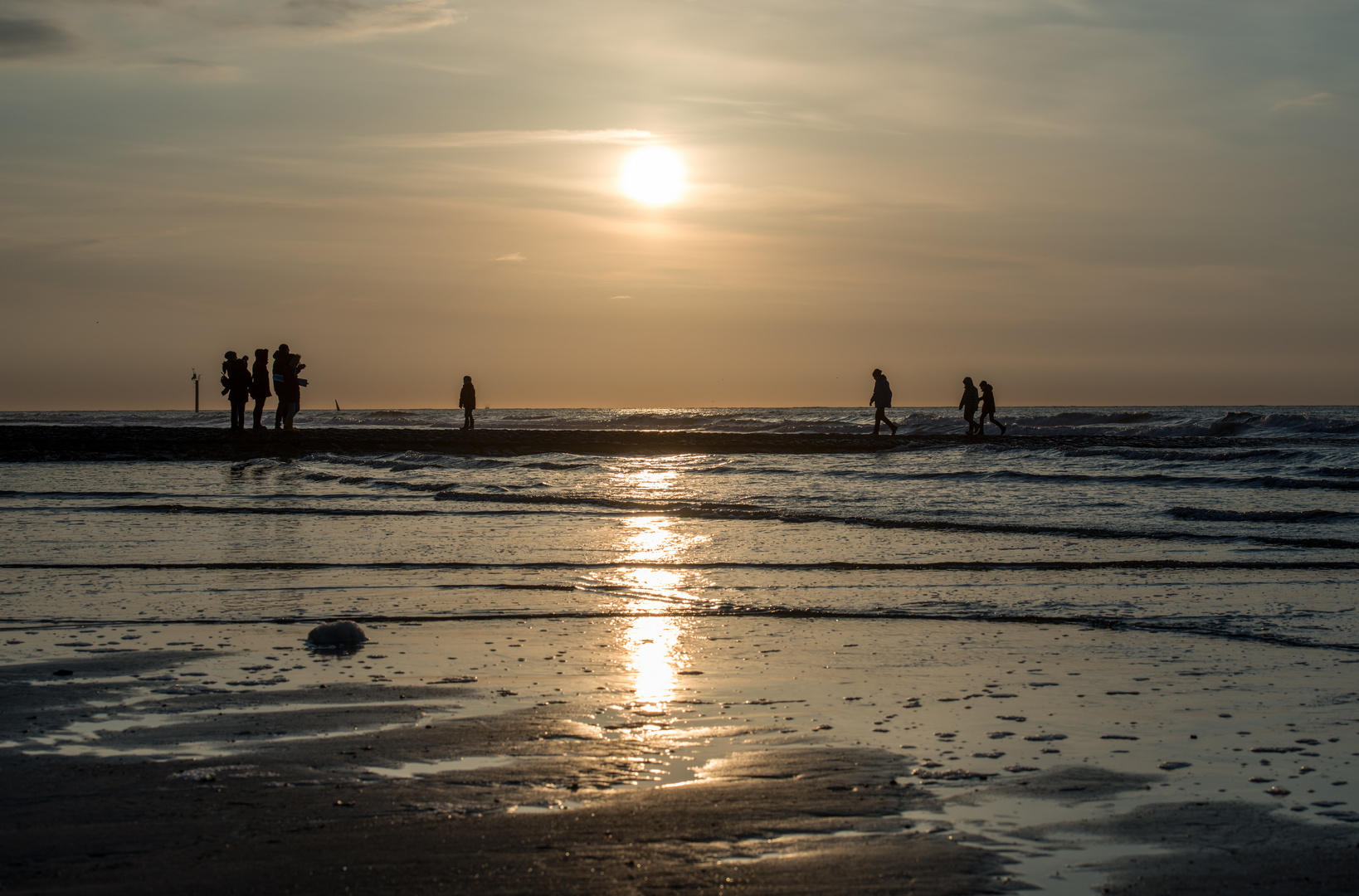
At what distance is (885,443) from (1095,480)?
38.9 feet

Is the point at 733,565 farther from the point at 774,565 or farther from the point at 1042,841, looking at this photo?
the point at 1042,841

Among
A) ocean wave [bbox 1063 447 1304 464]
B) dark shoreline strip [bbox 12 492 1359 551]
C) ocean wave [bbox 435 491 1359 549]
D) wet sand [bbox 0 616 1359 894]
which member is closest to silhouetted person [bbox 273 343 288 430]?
ocean wave [bbox 435 491 1359 549]

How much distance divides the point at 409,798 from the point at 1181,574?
725 centimetres

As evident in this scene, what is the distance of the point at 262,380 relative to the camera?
1061 inches

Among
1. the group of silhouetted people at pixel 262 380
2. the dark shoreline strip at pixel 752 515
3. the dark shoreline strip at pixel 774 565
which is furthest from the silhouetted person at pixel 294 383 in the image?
the dark shoreline strip at pixel 774 565

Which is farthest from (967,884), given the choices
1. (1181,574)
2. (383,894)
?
(1181,574)

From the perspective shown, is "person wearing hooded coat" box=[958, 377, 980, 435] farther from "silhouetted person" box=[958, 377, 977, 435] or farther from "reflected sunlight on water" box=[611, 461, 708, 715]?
"reflected sunlight on water" box=[611, 461, 708, 715]

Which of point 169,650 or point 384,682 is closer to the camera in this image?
point 384,682

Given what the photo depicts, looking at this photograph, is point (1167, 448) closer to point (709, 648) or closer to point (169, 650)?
point (709, 648)

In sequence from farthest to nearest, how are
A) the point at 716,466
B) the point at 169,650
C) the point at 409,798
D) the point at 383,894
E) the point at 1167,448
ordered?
the point at 1167,448, the point at 716,466, the point at 169,650, the point at 409,798, the point at 383,894

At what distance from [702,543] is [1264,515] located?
23.4 feet

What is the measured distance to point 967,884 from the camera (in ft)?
9.57

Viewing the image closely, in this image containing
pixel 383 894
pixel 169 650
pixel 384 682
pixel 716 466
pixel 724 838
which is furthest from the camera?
pixel 716 466

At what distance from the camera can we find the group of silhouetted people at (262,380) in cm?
2653
